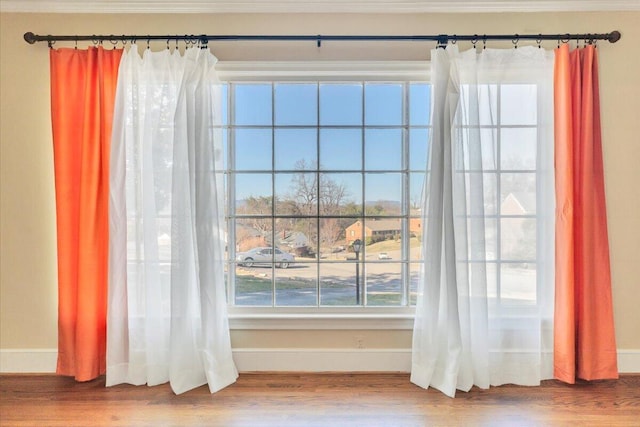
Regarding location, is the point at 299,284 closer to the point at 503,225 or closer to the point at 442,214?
the point at 442,214

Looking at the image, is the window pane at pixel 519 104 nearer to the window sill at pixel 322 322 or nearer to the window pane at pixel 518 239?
the window pane at pixel 518 239

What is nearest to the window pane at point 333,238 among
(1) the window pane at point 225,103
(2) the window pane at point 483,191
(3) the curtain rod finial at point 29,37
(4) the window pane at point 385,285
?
(4) the window pane at point 385,285

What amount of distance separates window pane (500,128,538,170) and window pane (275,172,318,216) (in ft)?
3.85

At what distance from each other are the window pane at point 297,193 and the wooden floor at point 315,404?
1.07 metres

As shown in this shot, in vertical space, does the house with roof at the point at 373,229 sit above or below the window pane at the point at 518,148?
below

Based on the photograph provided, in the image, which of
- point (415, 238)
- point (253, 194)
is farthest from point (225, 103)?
point (415, 238)

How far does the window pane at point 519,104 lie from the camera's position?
7.40ft

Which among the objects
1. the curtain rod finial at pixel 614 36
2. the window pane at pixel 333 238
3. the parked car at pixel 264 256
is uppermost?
the curtain rod finial at pixel 614 36

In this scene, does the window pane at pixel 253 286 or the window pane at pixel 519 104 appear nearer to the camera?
the window pane at pixel 519 104

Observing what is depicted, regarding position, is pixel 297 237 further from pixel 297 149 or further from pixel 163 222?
pixel 163 222

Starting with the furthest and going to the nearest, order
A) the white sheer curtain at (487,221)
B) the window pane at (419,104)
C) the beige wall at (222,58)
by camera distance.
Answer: the window pane at (419,104) < the beige wall at (222,58) < the white sheer curtain at (487,221)

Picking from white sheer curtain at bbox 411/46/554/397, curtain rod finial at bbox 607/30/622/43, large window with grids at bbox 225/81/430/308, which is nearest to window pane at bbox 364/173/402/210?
large window with grids at bbox 225/81/430/308

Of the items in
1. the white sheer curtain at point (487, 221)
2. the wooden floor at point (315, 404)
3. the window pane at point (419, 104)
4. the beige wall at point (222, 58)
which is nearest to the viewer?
the wooden floor at point (315, 404)

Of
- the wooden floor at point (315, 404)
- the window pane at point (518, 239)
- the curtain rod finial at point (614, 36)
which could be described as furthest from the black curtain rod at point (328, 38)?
the wooden floor at point (315, 404)
